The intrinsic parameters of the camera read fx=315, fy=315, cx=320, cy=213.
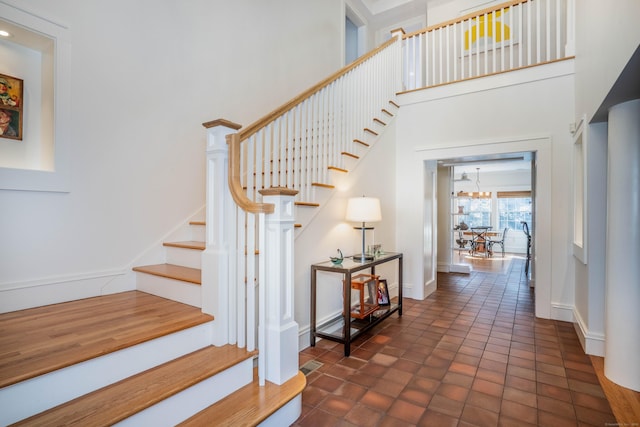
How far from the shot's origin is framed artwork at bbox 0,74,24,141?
7.22 feet

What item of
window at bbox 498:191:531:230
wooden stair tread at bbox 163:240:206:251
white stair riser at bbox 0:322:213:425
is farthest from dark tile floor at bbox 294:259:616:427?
window at bbox 498:191:531:230

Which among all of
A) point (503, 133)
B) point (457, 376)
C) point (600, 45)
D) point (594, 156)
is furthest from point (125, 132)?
point (503, 133)

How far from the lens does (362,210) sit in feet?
10.3

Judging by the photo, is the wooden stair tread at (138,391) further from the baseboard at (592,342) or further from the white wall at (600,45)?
the baseboard at (592,342)

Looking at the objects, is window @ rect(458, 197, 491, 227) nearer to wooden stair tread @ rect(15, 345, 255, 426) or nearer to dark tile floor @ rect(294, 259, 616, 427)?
dark tile floor @ rect(294, 259, 616, 427)

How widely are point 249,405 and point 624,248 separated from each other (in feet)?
8.65

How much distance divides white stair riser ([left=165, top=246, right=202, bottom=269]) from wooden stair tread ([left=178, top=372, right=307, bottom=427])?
121cm

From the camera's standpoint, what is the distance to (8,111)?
2230mm

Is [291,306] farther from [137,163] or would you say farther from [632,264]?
[632,264]

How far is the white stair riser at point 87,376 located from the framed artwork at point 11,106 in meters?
1.83

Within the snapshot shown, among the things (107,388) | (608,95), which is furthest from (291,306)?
(608,95)

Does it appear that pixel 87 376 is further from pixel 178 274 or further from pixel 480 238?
pixel 480 238

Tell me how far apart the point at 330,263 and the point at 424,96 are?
296cm

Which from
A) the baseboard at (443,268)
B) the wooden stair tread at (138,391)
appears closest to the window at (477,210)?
the baseboard at (443,268)
